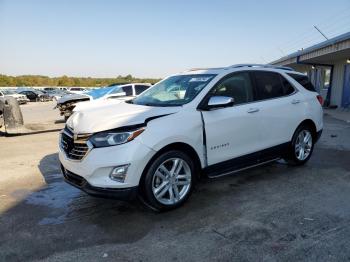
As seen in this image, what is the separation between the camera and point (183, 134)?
4305 millimetres

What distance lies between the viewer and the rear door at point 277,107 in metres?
5.43

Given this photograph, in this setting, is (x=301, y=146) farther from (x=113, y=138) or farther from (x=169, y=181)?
(x=113, y=138)

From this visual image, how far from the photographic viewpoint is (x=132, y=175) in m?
Result: 3.93

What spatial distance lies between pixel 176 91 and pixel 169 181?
1.45m

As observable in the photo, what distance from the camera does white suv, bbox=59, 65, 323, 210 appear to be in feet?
13.0

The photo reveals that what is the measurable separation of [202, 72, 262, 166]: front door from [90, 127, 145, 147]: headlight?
1.06 metres

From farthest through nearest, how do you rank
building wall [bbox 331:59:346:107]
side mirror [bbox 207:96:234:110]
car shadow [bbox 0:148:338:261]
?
building wall [bbox 331:59:346:107] < side mirror [bbox 207:96:234:110] < car shadow [bbox 0:148:338:261]

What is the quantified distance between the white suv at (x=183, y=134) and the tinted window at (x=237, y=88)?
0.01 m

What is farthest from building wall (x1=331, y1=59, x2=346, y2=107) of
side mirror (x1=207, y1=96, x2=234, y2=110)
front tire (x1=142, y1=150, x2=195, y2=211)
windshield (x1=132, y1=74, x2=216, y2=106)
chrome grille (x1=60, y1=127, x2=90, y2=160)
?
chrome grille (x1=60, y1=127, x2=90, y2=160)

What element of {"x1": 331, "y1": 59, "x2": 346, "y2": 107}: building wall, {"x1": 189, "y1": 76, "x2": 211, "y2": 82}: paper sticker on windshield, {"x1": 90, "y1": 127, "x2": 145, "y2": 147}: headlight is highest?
{"x1": 189, "y1": 76, "x2": 211, "y2": 82}: paper sticker on windshield

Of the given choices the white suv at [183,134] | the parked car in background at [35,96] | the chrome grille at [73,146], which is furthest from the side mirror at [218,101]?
the parked car in background at [35,96]

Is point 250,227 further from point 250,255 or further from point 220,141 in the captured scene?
point 220,141

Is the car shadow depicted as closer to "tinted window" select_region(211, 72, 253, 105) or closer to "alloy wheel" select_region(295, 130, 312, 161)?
"alloy wheel" select_region(295, 130, 312, 161)

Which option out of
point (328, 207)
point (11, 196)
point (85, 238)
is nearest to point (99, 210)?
point (85, 238)
